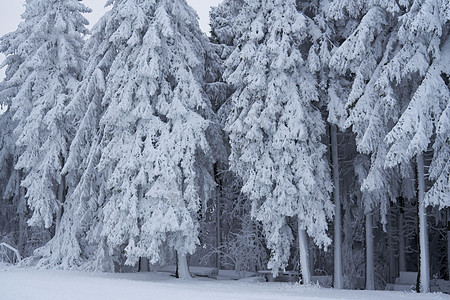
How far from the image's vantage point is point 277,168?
1712 cm

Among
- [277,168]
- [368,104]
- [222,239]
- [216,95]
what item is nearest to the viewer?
[368,104]

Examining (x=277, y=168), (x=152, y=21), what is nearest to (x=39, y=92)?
(x=152, y=21)

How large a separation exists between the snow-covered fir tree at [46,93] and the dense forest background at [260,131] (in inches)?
5.8

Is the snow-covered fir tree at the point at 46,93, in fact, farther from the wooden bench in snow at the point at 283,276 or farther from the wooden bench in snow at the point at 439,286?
the wooden bench in snow at the point at 439,286

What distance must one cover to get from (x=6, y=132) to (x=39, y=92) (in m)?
5.25

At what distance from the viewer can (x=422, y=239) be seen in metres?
14.6

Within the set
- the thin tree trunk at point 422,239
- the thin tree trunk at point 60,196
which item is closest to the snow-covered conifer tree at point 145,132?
the thin tree trunk at point 60,196

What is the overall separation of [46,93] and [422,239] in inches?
740

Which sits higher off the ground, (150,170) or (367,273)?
(150,170)

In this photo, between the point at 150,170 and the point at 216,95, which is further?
the point at 216,95

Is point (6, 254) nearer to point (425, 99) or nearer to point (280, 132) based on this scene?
point (280, 132)

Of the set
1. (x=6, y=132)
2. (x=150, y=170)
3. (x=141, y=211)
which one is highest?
(x=6, y=132)

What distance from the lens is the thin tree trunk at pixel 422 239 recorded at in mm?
14367

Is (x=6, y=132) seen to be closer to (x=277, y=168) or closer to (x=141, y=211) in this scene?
(x=141, y=211)
